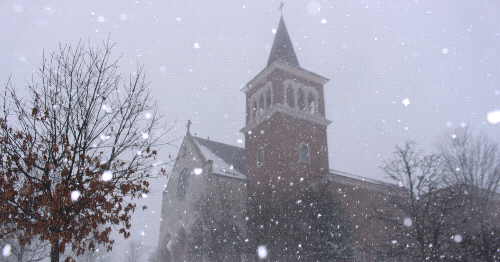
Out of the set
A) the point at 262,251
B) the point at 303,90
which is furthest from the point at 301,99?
the point at 262,251

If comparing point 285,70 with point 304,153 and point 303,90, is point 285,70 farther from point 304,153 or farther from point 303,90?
point 304,153

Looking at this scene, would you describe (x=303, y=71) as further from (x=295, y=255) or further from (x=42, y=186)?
(x=42, y=186)

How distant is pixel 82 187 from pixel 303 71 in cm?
2264

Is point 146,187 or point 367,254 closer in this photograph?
point 146,187

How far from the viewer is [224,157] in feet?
93.2

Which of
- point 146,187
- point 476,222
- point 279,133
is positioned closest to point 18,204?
point 146,187

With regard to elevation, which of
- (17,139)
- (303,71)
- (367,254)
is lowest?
(367,254)

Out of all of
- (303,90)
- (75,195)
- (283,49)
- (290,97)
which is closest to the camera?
(75,195)

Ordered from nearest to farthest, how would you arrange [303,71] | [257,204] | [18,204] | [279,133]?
1. [18,204]
2. [257,204]
3. [279,133]
4. [303,71]

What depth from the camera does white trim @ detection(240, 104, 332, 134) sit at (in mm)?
24125

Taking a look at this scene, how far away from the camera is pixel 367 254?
21.2 meters

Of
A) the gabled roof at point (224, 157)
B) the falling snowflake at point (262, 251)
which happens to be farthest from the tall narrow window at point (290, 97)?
the falling snowflake at point (262, 251)

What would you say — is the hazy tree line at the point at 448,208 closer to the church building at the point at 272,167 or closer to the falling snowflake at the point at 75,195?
the church building at the point at 272,167

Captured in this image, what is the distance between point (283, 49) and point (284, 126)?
26.9 feet
